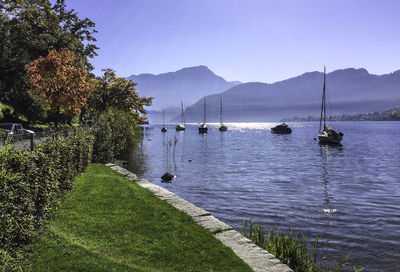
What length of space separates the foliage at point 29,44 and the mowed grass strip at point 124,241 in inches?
1352

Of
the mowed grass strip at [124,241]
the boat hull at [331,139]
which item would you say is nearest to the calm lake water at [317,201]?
the mowed grass strip at [124,241]

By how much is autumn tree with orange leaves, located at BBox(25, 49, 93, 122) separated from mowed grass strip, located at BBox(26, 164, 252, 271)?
21551 millimetres

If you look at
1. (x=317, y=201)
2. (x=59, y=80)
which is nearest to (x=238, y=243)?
(x=317, y=201)

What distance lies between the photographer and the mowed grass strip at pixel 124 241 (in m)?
7.67

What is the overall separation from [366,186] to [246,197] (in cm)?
1330

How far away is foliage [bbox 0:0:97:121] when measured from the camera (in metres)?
39.8

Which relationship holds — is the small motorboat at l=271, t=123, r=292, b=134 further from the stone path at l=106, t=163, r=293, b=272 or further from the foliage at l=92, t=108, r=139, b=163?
the stone path at l=106, t=163, r=293, b=272

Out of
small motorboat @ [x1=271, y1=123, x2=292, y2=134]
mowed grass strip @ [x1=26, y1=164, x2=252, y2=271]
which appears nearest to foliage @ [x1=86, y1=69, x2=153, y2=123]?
mowed grass strip @ [x1=26, y1=164, x2=252, y2=271]

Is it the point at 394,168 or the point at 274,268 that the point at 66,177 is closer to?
the point at 274,268

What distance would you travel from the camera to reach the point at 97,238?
30.7 ft

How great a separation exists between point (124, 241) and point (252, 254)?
3.97m

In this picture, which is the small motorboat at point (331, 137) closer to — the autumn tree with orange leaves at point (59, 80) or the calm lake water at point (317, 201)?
the calm lake water at point (317, 201)

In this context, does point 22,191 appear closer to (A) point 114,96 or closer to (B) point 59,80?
(B) point 59,80

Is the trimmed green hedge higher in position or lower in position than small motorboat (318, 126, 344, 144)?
higher
